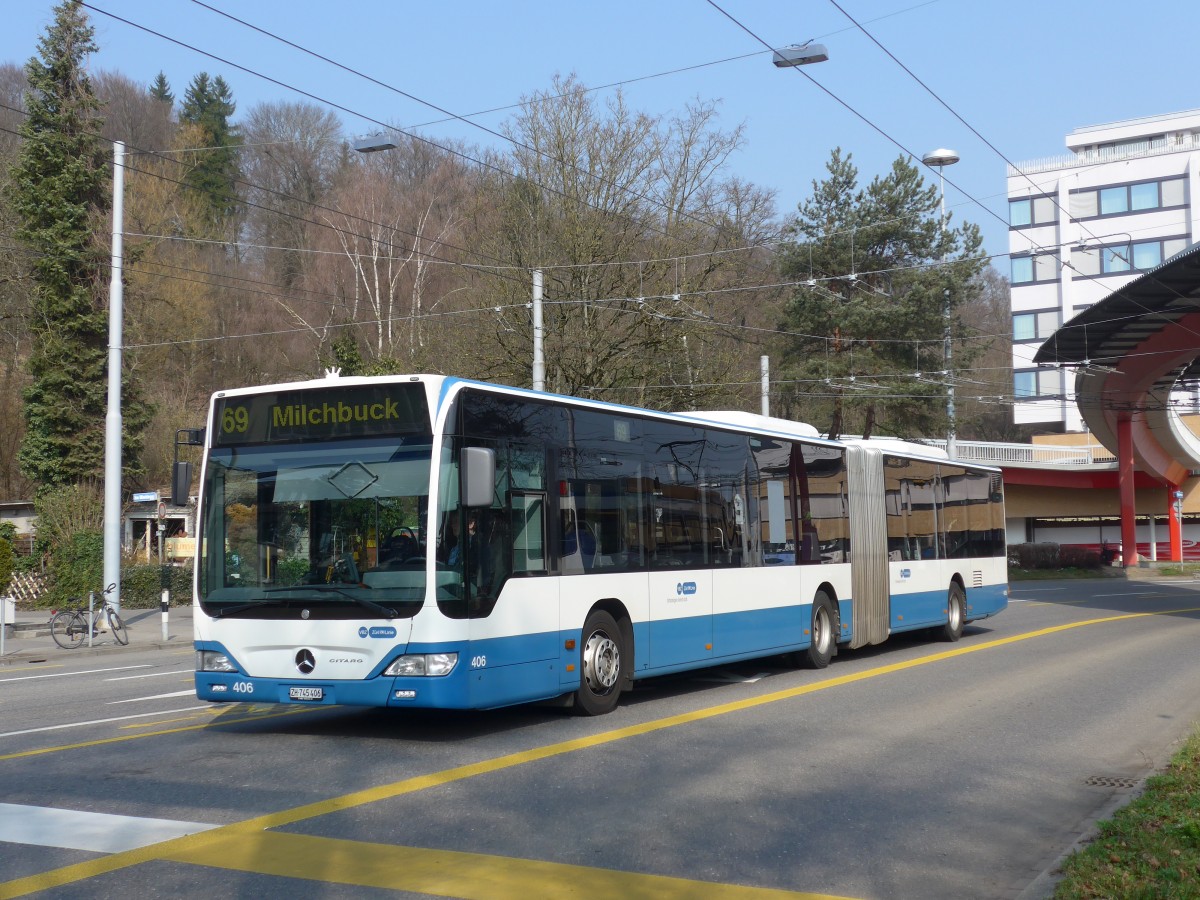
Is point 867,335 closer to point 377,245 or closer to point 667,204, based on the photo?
point 667,204

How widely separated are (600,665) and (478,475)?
9.34ft

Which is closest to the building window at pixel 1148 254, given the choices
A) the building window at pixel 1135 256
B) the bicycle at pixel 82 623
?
the building window at pixel 1135 256

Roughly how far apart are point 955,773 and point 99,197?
124ft

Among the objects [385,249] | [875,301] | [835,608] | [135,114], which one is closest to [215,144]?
[135,114]

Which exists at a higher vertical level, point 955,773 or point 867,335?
point 867,335

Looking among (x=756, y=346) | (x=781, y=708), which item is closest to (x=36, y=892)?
(x=781, y=708)

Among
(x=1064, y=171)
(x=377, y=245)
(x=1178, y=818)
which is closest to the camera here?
(x=1178, y=818)

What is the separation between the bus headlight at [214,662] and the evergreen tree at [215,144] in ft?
136

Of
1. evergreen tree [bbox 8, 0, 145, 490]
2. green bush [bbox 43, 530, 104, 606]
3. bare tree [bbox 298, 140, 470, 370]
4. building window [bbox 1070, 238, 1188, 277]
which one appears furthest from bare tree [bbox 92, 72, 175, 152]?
building window [bbox 1070, 238, 1188, 277]

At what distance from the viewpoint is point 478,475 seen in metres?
10.2

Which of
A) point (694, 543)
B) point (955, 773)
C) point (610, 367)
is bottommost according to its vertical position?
point (955, 773)

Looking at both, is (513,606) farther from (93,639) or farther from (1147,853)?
(93,639)

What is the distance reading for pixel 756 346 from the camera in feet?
162

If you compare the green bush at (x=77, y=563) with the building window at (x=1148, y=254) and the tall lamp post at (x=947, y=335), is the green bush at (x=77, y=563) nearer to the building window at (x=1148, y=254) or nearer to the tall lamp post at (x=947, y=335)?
the tall lamp post at (x=947, y=335)
